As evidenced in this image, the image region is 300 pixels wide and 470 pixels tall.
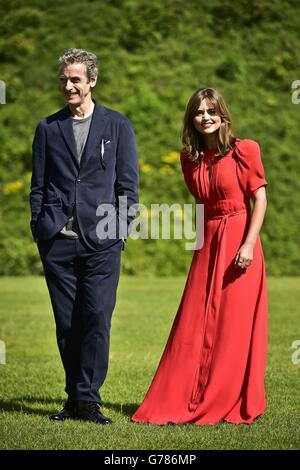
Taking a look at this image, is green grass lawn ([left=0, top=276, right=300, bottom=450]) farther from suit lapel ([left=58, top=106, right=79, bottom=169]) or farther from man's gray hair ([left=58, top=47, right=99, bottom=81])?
man's gray hair ([left=58, top=47, right=99, bottom=81])

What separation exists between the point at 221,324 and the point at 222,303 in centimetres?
11

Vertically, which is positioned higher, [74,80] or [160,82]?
[160,82]

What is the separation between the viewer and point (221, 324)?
522 centimetres

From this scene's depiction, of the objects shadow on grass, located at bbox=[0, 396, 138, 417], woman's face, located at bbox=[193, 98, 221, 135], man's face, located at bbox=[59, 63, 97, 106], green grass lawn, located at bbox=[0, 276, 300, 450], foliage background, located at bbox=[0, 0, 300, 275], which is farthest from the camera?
foliage background, located at bbox=[0, 0, 300, 275]

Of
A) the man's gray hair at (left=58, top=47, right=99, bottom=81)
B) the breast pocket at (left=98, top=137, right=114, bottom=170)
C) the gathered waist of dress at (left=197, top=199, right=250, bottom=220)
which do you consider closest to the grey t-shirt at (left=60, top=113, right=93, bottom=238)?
the breast pocket at (left=98, top=137, right=114, bottom=170)

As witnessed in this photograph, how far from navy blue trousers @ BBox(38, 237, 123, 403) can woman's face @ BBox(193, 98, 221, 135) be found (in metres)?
0.78

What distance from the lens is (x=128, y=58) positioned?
1259cm

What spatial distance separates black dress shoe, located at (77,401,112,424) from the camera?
5.14 m

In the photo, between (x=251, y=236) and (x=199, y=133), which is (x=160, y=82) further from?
(x=251, y=236)

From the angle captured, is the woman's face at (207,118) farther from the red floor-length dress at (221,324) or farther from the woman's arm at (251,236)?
the woman's arm at (251,236)

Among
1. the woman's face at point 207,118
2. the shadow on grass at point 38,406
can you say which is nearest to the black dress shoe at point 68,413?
the shadow on grass at point 38,406

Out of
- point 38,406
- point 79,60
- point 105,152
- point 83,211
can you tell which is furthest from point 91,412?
point 79,60

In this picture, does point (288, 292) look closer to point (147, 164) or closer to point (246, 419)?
point (147, 164)

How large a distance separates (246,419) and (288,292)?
6017 mm
